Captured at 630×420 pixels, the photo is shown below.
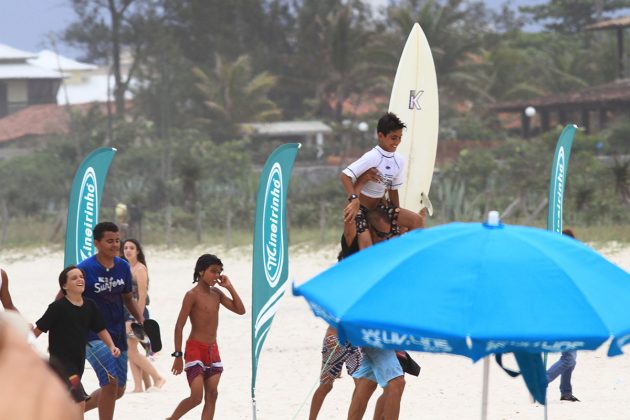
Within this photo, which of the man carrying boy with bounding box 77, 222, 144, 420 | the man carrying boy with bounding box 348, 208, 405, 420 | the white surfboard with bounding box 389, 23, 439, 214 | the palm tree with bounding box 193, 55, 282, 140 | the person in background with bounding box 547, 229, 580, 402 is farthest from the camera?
the palm tree with bounding box 193, 55, 282, 140

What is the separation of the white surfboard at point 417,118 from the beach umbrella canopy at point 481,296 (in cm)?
291

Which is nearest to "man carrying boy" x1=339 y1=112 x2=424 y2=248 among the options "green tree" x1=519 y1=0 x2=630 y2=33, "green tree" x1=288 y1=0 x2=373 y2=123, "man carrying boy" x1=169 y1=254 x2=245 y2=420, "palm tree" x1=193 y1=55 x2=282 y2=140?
"man carrying boy" x1=169 y1=254 x2=245 y2=420

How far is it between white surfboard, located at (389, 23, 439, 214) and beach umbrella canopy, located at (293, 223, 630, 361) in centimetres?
291

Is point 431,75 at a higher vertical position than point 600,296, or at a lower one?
higher

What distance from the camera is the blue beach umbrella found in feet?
12.6

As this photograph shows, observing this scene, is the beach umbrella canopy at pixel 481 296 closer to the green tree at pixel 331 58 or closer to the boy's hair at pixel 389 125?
the boy's hair at pixel 389 125

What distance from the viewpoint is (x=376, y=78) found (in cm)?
4475

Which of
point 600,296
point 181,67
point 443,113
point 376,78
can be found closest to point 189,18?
point 181,67

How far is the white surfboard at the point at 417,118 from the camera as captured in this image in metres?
7.33

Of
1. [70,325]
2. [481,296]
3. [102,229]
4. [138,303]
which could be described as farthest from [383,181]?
[138,303]

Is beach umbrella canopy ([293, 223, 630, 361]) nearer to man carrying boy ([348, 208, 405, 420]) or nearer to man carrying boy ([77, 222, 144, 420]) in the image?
man carrying boy ([348, 208, 405, 420])

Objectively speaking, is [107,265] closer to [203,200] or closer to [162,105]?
[203,200]

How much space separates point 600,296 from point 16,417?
301 cm

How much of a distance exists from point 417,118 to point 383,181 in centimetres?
138
